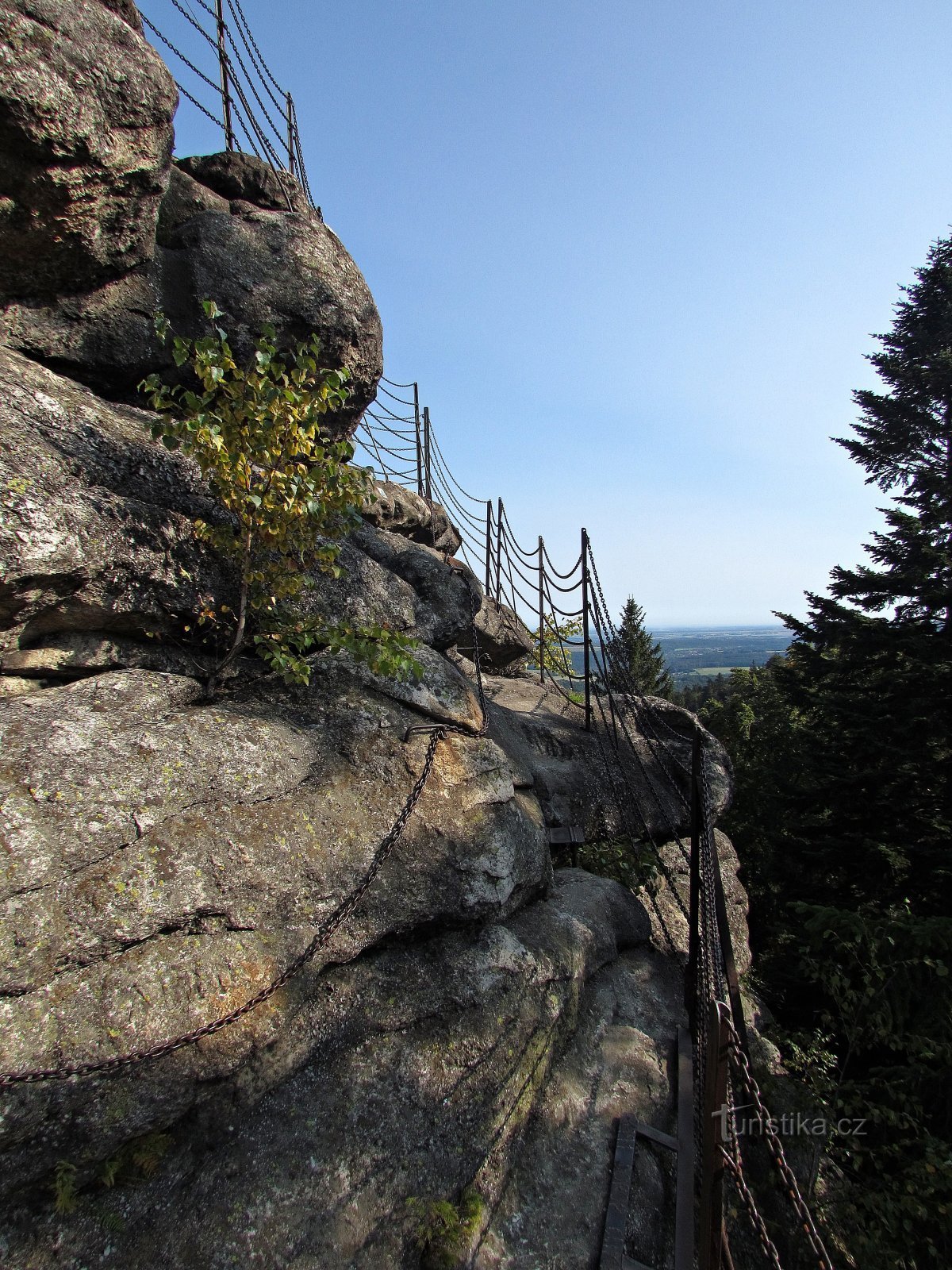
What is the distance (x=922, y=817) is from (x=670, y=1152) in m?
9.98

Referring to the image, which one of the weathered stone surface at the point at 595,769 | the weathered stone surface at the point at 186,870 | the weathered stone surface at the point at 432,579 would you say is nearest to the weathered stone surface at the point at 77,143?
the weathered stone surface at the point at 432,579

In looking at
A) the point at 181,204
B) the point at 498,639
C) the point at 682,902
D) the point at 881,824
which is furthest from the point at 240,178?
the point at 881,824

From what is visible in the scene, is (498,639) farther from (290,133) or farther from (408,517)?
(290,133)

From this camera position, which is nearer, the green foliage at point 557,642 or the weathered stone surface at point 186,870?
the weathered stone surface at point 186,870

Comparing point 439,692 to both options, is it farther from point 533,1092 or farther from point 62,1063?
point 62,1063

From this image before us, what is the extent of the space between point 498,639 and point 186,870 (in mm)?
8844

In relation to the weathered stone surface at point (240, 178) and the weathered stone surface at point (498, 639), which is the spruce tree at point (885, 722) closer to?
the weathered stone surface at point (498, 639)

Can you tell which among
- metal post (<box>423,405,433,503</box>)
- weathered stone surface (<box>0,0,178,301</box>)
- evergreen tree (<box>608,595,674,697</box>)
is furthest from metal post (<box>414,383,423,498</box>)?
evergreen tree (<box>608,595,674,697</box>)

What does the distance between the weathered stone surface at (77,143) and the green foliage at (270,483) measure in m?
1.54

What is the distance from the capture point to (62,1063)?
2852mm

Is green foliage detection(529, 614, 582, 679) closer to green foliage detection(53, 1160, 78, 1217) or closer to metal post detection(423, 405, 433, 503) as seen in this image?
metal post detection(423, 405, 433, 503)

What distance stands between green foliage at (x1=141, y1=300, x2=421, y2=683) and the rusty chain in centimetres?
86

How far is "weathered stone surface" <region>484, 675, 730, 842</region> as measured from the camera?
25.6 feet

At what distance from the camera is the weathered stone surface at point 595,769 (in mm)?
7816
